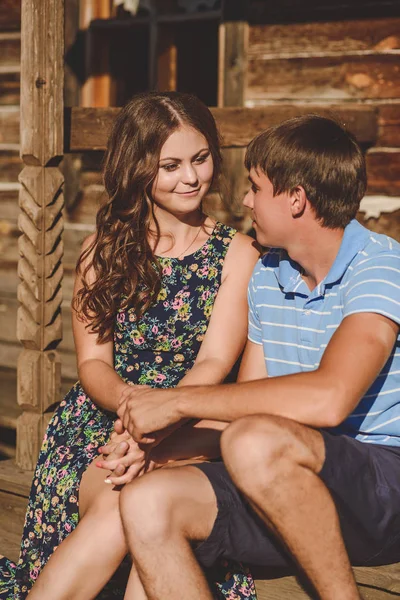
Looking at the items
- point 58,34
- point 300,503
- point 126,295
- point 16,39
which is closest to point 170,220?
point 126,295

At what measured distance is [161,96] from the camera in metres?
3.39

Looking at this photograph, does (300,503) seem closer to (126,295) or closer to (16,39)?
(126,295)

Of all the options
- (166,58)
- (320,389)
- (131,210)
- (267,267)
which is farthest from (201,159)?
(166,58)

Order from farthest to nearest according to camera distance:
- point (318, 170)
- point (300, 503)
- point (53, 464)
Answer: point (53, 464) → point (318, 170) → point (300, 503)

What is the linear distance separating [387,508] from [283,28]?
3.52m

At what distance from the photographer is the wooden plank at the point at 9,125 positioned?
6.58 meters

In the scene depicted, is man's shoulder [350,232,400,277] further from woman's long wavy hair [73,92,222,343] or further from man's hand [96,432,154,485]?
man's hand [96,432,154,485]

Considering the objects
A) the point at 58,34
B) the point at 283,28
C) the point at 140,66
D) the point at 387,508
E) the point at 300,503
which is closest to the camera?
the point at 300,503

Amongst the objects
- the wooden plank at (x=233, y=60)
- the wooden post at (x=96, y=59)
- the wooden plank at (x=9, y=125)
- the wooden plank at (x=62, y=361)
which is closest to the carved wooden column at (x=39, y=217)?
the wooden plank at (x=62, y=361)

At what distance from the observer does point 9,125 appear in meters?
6.61

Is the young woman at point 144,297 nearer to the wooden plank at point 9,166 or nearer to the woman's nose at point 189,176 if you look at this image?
the woman's nose at point 189,176

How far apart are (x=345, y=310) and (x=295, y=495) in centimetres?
56

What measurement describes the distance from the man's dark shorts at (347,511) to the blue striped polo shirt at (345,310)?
10 cm

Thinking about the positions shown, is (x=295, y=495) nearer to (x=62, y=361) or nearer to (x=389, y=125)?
(x=389, y=125)
